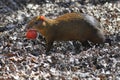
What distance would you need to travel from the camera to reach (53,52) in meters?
7.73

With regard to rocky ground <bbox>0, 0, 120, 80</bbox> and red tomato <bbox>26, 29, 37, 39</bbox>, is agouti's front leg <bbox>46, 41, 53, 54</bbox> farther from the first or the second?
red tomato <bbox>26, 29, 37, 39</bbox>

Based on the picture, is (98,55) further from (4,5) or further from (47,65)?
(4,5)

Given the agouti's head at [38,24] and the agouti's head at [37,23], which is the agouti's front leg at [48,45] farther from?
the agouti's head at [37,23]

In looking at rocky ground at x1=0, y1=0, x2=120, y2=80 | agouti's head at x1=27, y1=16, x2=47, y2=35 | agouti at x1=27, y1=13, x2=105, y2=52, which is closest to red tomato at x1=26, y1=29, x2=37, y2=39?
→ agouti's head at x1=27, y1=16, x2=47, y2=35

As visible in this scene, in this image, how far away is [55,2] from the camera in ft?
33.8

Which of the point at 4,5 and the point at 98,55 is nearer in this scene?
the point at 98,55

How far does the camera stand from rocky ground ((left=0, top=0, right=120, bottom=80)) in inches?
263

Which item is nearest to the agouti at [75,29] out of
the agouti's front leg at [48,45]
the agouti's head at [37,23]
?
the agouti's front leg at [48,45]

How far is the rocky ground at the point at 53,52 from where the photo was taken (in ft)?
21.9

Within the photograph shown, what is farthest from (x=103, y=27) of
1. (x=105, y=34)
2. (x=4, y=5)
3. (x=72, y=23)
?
(x=4, y=5)

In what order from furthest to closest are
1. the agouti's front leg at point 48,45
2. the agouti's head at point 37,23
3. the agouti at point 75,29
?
the agouti at point 75,29 → the agouti's front leg at point 48,45 → the agouti's head at point 37,23

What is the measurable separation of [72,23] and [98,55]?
2.86ft

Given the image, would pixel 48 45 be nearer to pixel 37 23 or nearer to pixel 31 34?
pixel 31 34

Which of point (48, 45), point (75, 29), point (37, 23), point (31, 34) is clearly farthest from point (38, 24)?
point (75, 29)
